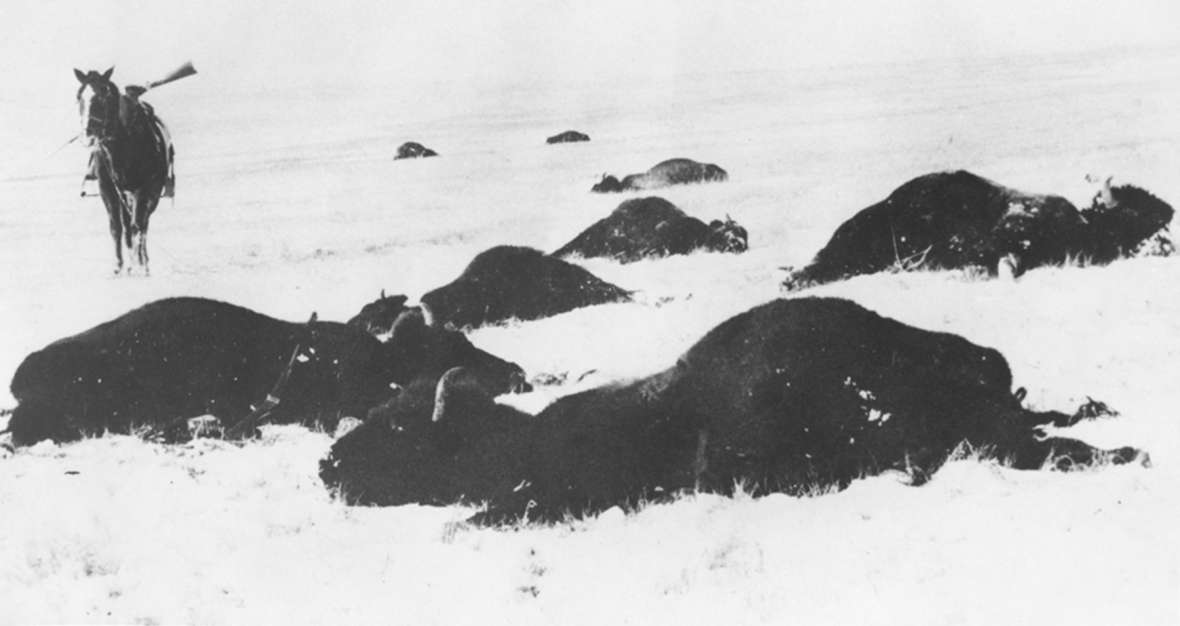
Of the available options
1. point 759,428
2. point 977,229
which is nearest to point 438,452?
point 759,428

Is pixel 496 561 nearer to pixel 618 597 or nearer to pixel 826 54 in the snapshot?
pixel 618 597

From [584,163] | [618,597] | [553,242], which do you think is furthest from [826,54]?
[618,597]

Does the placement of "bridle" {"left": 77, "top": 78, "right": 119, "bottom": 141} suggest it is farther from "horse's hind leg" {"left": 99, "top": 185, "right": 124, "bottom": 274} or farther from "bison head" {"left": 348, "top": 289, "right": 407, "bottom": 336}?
"bison head" {"left": 348, "top": 289, "right": 407, "bottom": 336}

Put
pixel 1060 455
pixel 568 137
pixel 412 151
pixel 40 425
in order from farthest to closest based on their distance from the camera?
1. pixel 412 151
2. pixel 568 137
3. pixel 40 425
4. pixel 1060 455

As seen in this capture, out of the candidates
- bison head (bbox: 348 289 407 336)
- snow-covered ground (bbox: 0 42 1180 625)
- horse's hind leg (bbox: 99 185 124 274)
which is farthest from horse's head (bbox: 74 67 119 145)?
bison head (bbox: 348 289 407 336)

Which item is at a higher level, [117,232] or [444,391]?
[117,232]

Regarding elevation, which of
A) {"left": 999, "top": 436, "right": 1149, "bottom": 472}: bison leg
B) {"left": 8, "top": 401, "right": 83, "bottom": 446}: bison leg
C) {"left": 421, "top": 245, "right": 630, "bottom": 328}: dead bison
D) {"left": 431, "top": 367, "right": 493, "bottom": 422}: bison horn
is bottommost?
{"left": 8, "top": 401, "right": 83, "bottom": 446}: bison leg

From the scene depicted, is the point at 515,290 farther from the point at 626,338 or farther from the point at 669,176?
the point at 669,176
